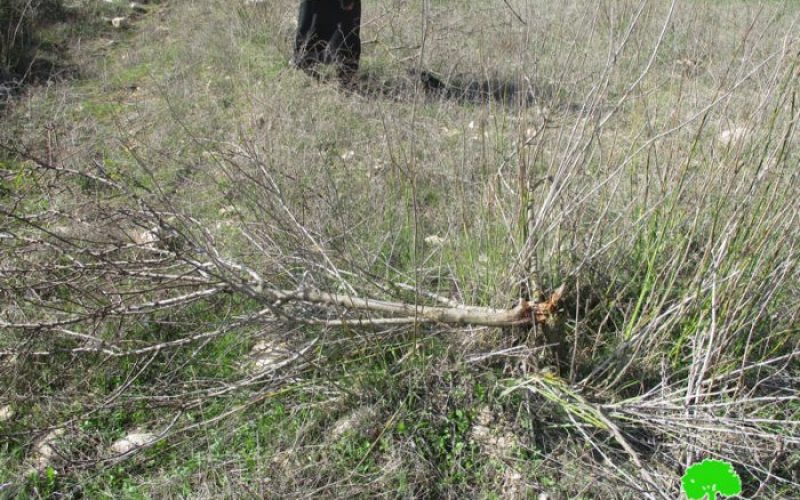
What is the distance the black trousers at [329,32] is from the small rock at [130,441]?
3.52 meters

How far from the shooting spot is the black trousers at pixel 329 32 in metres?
5.17

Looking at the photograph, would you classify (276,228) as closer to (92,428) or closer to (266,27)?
(92,428)

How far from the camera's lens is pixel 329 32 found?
526 centimetres

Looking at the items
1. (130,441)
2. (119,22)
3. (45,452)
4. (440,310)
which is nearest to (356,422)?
(440,310)

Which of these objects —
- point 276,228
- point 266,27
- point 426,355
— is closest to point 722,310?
point 426,355

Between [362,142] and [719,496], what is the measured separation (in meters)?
2.86

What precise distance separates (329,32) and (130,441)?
3922 mm

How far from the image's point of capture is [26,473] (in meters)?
2.12

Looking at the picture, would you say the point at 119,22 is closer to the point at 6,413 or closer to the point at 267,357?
the point at 6,413

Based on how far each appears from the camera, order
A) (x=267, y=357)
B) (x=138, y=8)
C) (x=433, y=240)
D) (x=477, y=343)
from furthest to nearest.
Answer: (x=138, y=8) < (x=433, y=240) < (x=267, y=357) < (x=477, y=343)

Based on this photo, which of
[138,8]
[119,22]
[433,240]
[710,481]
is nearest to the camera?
[710,481]

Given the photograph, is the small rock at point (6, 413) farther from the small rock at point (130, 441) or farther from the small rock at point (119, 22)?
the small rock at point (119, 22)

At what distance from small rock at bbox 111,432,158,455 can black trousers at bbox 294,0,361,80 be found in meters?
3.52

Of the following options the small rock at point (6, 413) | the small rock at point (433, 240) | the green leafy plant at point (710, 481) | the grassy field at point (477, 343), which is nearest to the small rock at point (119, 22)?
the grassy field at point (477, 343)
